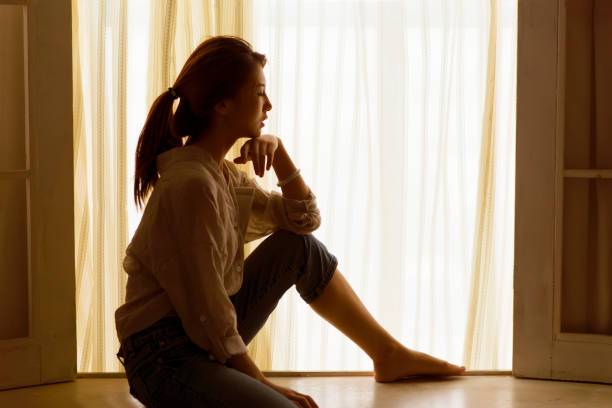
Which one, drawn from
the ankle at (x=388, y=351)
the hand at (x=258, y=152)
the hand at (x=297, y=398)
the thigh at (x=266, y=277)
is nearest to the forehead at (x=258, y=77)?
the hand at (x=258, y=152)

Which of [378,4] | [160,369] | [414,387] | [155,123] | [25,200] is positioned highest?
[378,4]

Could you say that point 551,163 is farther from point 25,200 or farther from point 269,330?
point 25,200

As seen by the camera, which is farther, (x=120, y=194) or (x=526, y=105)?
(x=120, y=194)

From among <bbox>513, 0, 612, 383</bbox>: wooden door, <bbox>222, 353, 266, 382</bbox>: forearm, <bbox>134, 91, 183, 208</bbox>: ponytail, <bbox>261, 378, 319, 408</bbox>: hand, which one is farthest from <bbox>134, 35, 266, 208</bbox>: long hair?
<bbox>513, 0, 612, 383</bbox>: wooden door

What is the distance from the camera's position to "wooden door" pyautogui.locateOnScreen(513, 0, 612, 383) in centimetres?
243

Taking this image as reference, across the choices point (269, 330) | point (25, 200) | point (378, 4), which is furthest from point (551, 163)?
point (25, 200)

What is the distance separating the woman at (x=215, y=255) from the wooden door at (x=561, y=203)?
421mm

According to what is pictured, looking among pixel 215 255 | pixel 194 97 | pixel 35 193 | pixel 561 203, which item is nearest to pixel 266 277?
pixel 215 255

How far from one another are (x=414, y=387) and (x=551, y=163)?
73cm

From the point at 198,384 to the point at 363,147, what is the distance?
121cm

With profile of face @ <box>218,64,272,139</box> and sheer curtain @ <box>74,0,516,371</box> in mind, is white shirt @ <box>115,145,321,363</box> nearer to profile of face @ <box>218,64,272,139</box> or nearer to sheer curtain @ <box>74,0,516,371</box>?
profile of face @ <box>218,64,272,139</box>

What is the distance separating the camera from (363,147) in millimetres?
2727

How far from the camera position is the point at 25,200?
238cm

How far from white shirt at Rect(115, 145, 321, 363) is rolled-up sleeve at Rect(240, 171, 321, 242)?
29 centimetres
